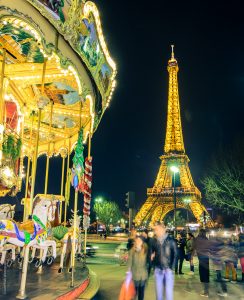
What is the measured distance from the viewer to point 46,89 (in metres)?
12.7

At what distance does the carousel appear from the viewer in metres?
6.95

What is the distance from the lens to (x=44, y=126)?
16516 mm

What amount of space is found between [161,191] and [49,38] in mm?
56657

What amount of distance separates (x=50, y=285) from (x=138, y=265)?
2.42m

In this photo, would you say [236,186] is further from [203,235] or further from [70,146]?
[203,235]

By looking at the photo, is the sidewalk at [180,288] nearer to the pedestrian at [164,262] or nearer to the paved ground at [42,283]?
the paved ground at [42,283]

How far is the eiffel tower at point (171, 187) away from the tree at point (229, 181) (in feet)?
82.5

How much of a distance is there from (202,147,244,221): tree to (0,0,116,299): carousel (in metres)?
15.4

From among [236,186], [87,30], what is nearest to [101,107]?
[87,30]

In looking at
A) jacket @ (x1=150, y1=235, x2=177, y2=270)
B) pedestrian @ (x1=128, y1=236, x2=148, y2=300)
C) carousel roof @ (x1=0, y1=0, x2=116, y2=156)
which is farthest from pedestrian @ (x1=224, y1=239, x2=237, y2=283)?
carousel roof @ (x1=0, y1=0, x2=116, y2=156)

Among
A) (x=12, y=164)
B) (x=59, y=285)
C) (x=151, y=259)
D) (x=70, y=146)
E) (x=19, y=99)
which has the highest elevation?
(x=19, y=99)

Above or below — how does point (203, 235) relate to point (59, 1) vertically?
below

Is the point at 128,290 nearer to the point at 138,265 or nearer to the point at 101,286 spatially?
the point at 138,265

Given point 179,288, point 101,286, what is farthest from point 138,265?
point 179,288
